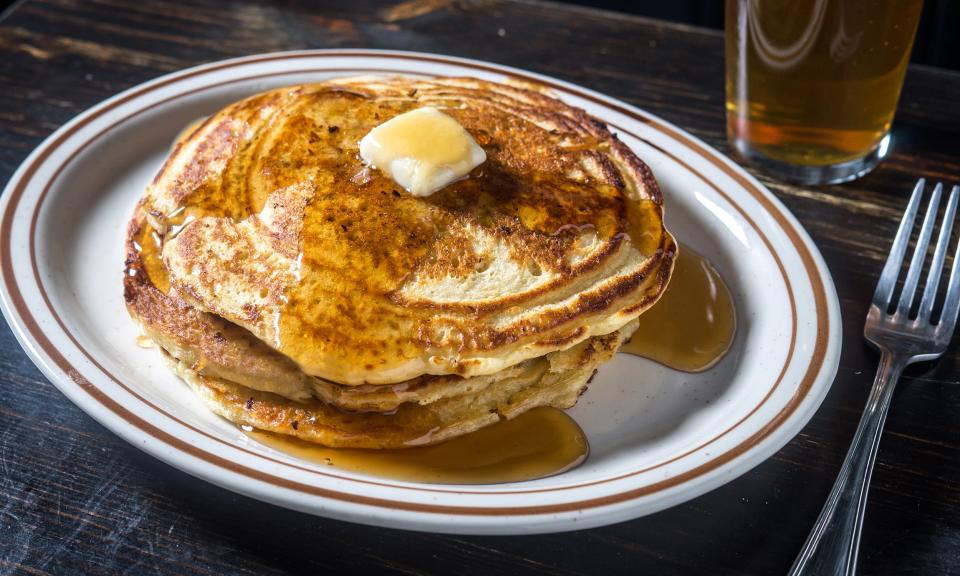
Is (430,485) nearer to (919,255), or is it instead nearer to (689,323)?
(689,323)

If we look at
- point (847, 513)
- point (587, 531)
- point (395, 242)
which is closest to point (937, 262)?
point (847, 513)

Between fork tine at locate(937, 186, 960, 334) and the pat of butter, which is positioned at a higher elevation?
the pat of butter

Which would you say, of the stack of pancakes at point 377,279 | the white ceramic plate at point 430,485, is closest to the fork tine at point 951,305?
the white ceramic plate at point 430,485

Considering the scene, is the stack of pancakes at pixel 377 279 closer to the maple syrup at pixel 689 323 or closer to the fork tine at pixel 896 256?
the maple syrup at pixel 689 323

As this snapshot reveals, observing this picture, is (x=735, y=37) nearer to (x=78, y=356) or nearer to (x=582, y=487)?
(x=582, y=487)

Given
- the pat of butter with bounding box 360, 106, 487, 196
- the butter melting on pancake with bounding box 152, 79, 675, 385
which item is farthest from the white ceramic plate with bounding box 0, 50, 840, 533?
the pat of butter with bounding box 360, 106, 487, 196

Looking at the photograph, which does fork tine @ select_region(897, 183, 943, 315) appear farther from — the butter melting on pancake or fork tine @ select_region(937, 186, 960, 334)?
the butter melting on pancake
